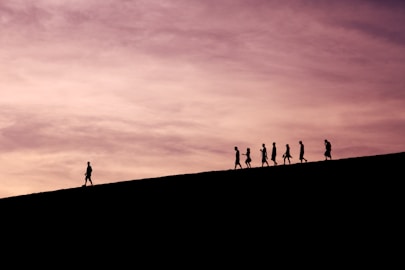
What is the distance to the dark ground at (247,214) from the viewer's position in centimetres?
2011

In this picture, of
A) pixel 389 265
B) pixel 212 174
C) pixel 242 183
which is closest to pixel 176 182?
pixel 212 174

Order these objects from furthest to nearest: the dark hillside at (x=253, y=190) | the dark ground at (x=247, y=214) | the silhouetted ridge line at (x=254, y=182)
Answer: the silhouetted ridge line at (x=254, y=182) → the dark hillside at (x=253, y=190) → the dark ground at (x=247, y=214)

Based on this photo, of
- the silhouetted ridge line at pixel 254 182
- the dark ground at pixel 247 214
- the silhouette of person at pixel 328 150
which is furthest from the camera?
the silhouette of person at pixel 328 150

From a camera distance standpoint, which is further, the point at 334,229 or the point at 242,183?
the point at 242,183

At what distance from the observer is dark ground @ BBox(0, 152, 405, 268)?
2011 cm

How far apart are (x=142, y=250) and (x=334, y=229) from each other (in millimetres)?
7400

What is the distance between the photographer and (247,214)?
78.4 feet

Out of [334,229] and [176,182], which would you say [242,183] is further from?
[334,229]

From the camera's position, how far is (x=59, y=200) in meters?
32.7

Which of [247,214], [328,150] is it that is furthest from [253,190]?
[328,150]

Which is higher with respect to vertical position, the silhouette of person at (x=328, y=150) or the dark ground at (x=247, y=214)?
the silhouette of person at (x=328, y=150)

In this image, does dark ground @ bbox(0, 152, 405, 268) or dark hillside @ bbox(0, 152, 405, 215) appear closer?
dark ground @ bbox(0, 152, 405, 268)

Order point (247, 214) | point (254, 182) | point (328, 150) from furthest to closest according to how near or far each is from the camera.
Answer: point (328, 150)
point (254, 182)
point (247, 214)

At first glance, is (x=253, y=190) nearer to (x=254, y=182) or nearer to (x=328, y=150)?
(x=254, y=182)
